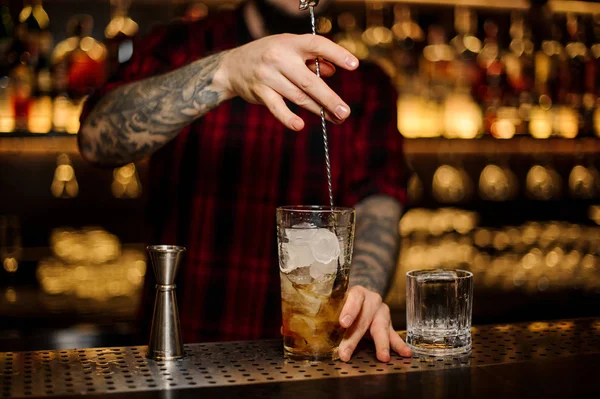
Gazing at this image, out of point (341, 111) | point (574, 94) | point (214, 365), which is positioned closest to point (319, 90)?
point (341, 111)

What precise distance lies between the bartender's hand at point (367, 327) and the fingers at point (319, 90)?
27 centimetres

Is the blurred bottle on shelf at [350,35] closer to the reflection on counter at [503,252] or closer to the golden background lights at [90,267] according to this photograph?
the reflection on counter at [503,252]

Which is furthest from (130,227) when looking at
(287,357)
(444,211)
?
(287,357)

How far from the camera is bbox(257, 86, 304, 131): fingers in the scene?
134cm

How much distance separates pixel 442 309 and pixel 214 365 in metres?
0.34

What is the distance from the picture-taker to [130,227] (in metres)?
3.71

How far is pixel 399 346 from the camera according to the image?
4.43 ft

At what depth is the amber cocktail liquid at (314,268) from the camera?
1.25m

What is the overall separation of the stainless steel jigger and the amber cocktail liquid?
0.54 feet

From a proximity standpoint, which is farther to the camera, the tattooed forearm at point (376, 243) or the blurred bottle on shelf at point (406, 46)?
the blurred bottle on shelf at point (406, 46)

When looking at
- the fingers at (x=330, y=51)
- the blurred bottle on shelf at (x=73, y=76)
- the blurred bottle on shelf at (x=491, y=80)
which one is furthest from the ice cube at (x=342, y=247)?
the blurred bottle on shelf at (x=491, y=80)

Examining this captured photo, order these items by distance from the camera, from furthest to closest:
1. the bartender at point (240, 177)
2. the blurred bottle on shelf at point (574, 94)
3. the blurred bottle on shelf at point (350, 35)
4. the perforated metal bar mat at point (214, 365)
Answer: the blurred bottle on shelf at point (574, 94), the blurred bottle on shelf at point (350, 35), the bartender at point (240, 177), the perforated metal bar mat at point (214, 365)

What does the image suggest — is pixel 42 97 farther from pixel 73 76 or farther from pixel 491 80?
pixel 491 80

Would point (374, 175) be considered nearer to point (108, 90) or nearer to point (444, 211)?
point (108, 90)
